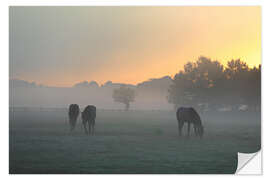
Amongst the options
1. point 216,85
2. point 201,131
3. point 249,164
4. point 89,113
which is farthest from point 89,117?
point 249,164

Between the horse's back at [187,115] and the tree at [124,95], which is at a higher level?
the tree at [124,95]

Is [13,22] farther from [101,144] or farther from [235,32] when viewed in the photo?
[235,32]

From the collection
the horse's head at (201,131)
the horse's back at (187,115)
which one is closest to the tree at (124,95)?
the horse's back at (187,115)

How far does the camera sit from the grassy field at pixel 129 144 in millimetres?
8891

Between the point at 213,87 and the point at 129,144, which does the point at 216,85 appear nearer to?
the point at 213,87

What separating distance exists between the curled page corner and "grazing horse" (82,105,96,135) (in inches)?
179

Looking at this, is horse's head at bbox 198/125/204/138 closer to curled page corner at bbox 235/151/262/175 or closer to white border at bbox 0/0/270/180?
curled page corner at bbox 235/151/262/175

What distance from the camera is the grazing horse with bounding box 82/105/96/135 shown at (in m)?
10.2

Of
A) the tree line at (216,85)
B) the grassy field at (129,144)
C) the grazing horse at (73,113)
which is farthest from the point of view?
the grazing horse at (73,113)

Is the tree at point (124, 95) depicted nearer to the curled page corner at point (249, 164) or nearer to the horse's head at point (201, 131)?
the horse's head at point (201, 131)

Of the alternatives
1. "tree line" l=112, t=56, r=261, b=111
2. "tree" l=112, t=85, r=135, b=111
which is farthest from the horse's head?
"tree" l=112, t=85, r=135, b=111

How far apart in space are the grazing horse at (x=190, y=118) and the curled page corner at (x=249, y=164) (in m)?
1.52

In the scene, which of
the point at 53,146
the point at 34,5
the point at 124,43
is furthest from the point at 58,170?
the point at 34,5
